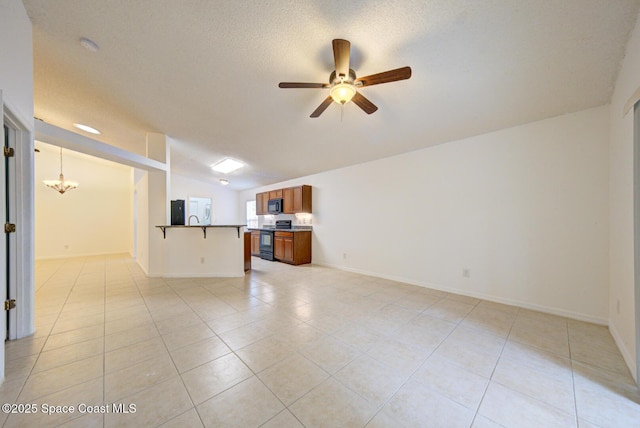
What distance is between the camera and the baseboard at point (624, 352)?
1.61m

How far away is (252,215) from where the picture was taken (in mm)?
8602

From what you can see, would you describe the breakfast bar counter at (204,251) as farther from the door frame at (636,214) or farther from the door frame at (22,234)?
the door frame at (636,214)

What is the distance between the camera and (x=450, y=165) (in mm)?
3512

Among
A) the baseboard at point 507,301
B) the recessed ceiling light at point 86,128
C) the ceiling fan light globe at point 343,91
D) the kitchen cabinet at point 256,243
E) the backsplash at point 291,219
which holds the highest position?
the recessed ceiling light at point 86,128

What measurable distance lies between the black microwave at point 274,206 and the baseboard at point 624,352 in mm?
5995

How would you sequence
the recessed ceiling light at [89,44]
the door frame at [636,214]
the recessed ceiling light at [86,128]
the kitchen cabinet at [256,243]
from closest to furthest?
the door frame at [636,214] < the recessed ceiling light at [89,44] < the recessed ceiling light at [86,128] < the kitchen cabinet at [256,243]

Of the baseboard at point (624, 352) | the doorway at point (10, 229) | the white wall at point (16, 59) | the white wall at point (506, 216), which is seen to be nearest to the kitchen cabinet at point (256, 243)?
the white wall at point (506, 216)

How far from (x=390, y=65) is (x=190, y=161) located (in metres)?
5.58

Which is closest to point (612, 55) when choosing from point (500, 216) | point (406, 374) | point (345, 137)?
point (500, 216)

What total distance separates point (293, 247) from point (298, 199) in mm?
1268

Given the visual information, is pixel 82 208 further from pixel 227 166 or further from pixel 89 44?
pixel 89 44

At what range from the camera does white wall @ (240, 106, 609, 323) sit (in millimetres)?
2490

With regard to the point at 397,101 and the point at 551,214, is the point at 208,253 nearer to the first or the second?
the point at 397,101

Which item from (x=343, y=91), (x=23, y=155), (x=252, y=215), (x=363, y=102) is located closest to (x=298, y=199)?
(x=252, y=215)
